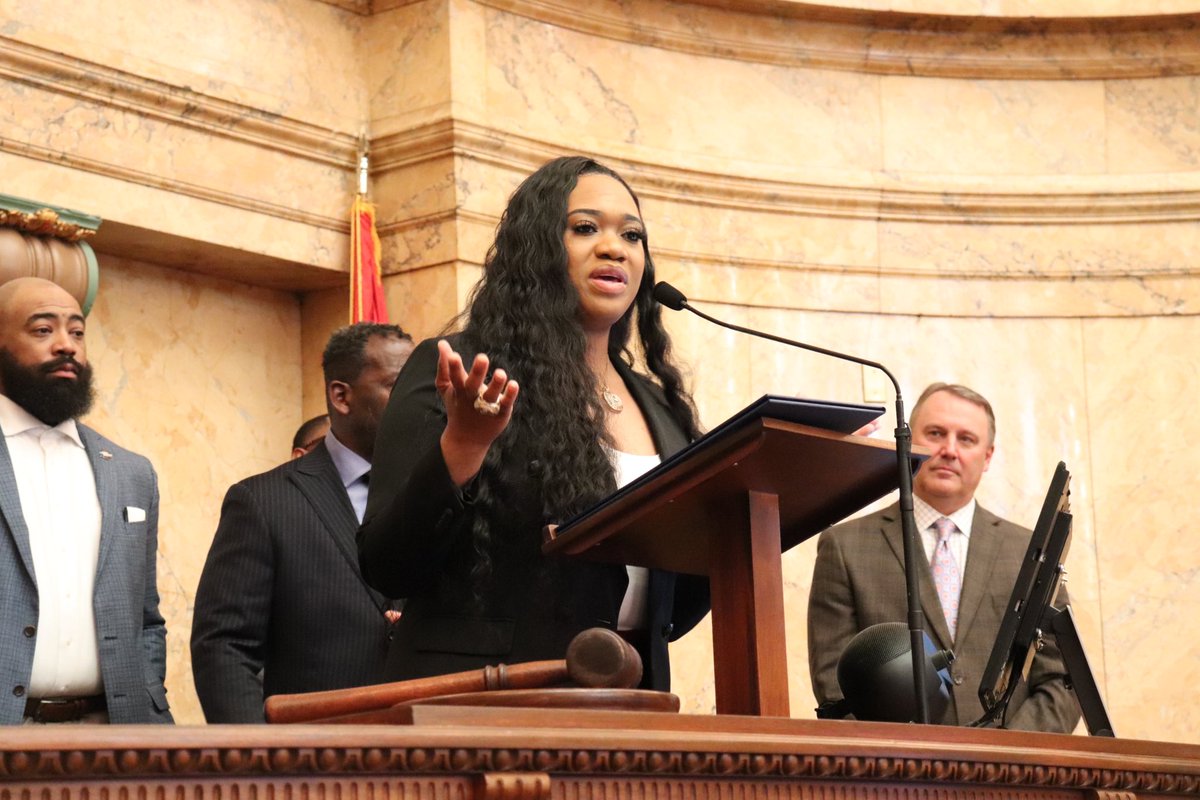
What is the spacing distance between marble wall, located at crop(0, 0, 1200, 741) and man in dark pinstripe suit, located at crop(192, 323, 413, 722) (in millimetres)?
1870

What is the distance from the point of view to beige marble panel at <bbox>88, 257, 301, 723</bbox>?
607cm

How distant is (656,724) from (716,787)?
10 centimetres

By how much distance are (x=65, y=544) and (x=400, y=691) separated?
2.39 metres

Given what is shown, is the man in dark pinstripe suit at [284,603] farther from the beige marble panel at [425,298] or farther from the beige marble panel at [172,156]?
the beige marble panel at [425,298]

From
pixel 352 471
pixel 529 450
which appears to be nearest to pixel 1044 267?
pixel 352 471

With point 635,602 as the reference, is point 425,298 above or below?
above

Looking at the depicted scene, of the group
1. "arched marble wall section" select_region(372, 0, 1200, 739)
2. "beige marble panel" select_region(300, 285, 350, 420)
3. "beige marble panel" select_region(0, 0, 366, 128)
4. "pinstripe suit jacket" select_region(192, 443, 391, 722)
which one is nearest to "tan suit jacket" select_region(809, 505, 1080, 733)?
"pinstripe suit jacket" select_region(192, 443, 391, 722)

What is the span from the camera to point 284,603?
416 centimetres

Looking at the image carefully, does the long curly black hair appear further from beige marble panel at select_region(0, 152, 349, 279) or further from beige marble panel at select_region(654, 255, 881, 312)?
beige marble panel at select_region(654, 255, 881, 312)

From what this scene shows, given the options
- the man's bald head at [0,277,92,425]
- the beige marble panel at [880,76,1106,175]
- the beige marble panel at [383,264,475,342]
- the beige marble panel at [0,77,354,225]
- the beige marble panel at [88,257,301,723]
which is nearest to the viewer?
the man's bald head at [0,277,92,425]

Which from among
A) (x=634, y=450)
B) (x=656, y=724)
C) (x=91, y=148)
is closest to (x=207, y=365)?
(x=91, y=148)

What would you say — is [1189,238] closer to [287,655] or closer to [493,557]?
[287,655]

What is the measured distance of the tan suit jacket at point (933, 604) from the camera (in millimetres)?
4602

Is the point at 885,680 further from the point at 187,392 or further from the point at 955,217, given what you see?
the point at 955,217
